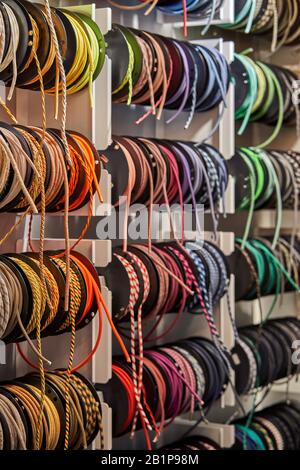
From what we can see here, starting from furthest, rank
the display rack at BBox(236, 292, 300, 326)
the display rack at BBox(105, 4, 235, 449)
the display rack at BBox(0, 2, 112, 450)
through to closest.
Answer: the display rack at BBox(236, 292, 300, 326), the display rack at BBox(105, 4, 235, 449), the display rack at BBox(0, 2, 112, 450)

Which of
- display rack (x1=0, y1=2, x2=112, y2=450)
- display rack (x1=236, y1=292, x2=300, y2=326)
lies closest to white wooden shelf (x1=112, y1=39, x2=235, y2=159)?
display rack (x1=0, y1=2, x2=112, y2=450)

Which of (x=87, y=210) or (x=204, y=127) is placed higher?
(x=204, y=127)

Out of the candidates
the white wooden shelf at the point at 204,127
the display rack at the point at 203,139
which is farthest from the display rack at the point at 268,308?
the white wooden shelf at the point at 204,127

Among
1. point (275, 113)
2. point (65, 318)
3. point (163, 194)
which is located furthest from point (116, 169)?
point (275, 113)

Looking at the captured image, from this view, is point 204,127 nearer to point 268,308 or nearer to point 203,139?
point 203,139

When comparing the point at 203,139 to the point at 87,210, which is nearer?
the point at 87,210

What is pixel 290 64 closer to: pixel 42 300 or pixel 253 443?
pixel 253 443

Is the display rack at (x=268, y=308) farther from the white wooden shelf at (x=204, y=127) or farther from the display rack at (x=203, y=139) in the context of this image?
the white wooden shelf at (x=204, y=127)

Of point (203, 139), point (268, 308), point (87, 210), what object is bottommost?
point (268, 308)

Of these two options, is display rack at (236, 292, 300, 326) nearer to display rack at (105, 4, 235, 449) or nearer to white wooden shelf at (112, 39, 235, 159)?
display rack at (105, 4, 235, 449)

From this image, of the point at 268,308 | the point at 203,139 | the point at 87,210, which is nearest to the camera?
the point at 87,210

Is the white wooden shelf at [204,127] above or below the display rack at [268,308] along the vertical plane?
above

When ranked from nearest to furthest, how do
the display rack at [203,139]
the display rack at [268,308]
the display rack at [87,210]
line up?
the display rack at [87,210], the display rack at [203,139], the display rack at [268,308]

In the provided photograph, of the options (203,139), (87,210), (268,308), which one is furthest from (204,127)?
(268,308)
